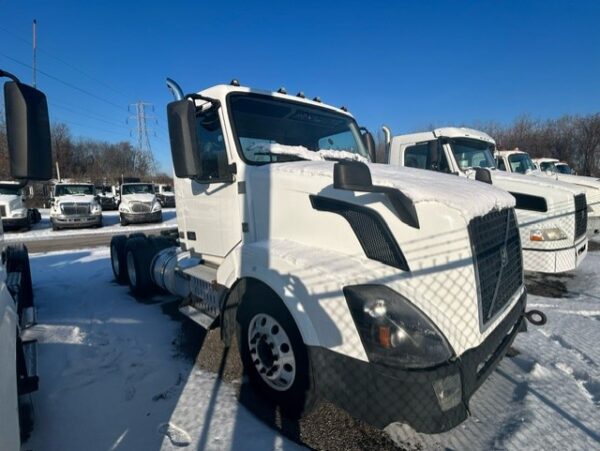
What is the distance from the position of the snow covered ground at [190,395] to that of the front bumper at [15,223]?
15.3 meters

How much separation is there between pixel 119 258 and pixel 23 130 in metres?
5.34

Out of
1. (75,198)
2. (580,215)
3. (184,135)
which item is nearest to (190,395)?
(184,135)

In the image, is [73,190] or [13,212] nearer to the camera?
[13,212]

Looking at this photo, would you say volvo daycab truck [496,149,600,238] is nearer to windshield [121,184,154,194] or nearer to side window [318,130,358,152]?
side window [318,130,358,152]

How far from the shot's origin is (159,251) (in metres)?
5.68

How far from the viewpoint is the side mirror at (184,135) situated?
9.39 feet

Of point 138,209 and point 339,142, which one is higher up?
point 339,142

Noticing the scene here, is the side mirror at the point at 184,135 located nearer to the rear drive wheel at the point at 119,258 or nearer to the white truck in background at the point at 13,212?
the rear drive wheel at the point at 119,258

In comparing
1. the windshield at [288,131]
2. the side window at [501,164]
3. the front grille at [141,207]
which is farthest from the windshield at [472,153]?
the front grille at [141,207]

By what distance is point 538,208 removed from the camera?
578 centimetres

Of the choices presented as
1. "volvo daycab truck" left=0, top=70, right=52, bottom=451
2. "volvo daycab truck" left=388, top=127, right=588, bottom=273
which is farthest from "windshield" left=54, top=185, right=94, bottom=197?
"volvo daycab truck" left=0, top=70, right=52, bottom=451

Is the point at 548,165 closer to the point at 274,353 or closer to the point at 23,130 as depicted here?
the point at 274,353

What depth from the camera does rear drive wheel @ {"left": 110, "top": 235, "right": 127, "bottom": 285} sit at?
21.2ft

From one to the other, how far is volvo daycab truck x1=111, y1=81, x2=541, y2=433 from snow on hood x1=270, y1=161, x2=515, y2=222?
0.5 inches
